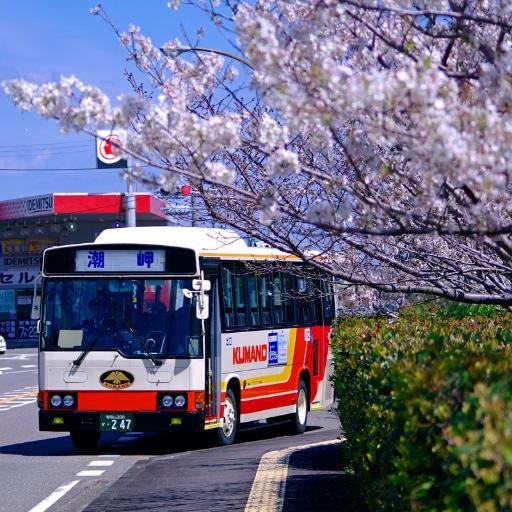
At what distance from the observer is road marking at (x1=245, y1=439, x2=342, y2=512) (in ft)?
34.4

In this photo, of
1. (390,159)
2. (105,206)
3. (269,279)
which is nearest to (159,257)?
(269,279)

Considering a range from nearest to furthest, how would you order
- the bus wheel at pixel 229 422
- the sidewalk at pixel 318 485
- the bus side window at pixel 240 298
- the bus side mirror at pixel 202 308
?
the sidewalk at pixel 318 485 → the bus side mirror at pixel 202 308 → the bus wheel at pixel 229 422 → the bus side window at pixel 240 298

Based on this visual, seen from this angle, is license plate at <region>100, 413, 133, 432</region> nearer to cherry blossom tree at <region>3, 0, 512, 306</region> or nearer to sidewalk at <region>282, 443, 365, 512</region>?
sidewalk at <region>282, 443, 365, 512</region>

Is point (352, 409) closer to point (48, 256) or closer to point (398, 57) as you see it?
point (398, 57)

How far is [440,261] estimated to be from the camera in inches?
429

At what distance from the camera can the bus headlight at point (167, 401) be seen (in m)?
16.2

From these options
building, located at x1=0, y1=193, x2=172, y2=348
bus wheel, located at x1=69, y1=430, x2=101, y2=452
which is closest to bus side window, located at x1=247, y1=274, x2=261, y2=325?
bus wheel, located at x1=69, y1=430, x2=101, y2=452

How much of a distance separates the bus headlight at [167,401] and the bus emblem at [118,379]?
0.50m

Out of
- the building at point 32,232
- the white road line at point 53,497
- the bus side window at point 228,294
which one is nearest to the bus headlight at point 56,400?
the bus side window at point 228,294

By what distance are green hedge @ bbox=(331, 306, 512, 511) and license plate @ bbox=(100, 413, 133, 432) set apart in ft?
25.5

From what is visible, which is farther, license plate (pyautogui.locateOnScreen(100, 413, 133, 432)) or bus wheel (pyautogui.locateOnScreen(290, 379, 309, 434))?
bus wheel (pyautogui.locateOnScreen(290, 379, 309, 434))

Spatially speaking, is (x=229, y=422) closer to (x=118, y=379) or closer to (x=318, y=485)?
(x=118, y=379)

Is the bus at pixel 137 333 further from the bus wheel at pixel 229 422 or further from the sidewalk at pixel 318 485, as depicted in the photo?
the sidewalk at pixel 318 485

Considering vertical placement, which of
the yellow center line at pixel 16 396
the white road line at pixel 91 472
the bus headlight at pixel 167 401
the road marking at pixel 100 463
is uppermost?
the bus headlight at pixel 167 401
